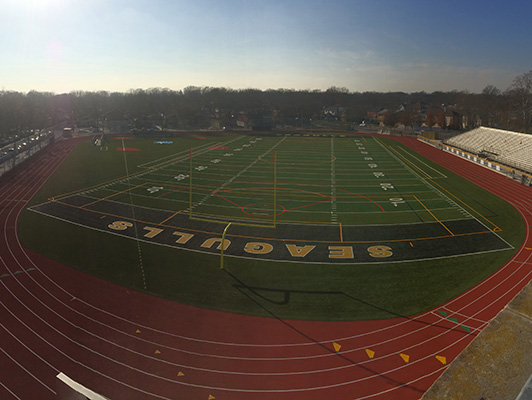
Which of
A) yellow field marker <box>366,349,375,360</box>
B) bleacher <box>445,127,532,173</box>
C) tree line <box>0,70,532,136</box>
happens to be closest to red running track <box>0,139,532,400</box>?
yellow field marker <box>366,349,375,360</box>

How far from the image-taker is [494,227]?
Answer: 960 inches

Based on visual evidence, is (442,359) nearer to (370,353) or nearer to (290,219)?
(370,353)

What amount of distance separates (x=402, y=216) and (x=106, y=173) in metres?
34.6

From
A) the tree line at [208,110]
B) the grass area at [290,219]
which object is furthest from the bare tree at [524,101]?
the grass area at [290,219]

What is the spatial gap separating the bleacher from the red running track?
3529 cm

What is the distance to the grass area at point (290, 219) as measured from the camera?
16062 millimetres

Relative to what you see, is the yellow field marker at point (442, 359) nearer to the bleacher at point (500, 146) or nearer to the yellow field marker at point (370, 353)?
the yellow field marker at point (370, 353)

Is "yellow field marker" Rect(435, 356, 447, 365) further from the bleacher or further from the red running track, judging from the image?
the bleacher

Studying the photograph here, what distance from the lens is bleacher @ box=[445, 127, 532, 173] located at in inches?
Result: 1759

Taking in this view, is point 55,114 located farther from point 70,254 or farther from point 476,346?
point 476,346

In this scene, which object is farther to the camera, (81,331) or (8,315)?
(8,315)

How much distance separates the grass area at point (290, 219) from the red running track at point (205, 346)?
1033 mm

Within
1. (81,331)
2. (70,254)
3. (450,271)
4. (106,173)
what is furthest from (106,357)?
(106,173)

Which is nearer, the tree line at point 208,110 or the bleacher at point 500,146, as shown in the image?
the bleacher at point 500,146
